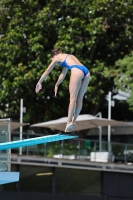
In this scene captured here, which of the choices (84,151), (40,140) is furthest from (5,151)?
(84,151)

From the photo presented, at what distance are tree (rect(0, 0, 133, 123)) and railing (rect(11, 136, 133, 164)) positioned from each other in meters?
4.34

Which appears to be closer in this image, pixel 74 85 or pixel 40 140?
pixel 74 85

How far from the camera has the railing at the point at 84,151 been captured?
893 inches

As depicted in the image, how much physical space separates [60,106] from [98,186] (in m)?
8.32

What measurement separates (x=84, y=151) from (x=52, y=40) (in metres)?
7.56

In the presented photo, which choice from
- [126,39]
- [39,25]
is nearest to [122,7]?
[126,39]

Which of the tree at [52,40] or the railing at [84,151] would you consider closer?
the railing at [84,151]

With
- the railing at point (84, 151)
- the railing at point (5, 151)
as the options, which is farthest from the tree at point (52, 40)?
the railing at point (5, 151)

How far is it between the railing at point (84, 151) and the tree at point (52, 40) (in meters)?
4.34

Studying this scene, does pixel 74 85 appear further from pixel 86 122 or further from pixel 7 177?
pixel 86 122

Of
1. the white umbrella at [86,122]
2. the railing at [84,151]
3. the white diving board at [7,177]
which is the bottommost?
the white diving board at [7,177]

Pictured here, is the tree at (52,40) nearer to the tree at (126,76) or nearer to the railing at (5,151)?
the tree at (126,76)

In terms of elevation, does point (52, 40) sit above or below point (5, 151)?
above

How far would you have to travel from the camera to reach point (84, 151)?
2336cm
